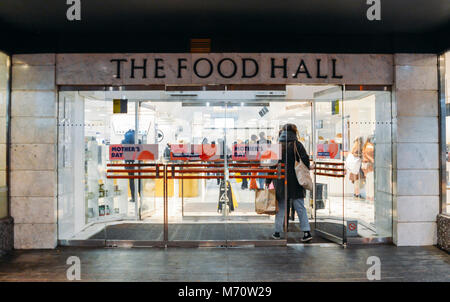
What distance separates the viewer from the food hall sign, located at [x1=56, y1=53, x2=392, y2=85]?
189 inches

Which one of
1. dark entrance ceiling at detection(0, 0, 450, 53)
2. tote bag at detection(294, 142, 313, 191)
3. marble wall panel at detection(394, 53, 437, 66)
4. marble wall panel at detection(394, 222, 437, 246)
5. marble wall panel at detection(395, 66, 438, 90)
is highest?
dark entrance ceiling at detection(0, 0, 450, 53)

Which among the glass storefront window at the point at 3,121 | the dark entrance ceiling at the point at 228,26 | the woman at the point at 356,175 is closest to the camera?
the dark entrance ceiling at the point at 228,26

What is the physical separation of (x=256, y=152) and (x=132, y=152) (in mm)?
1953

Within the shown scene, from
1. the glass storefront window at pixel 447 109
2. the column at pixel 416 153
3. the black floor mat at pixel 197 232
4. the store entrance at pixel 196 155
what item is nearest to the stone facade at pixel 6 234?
the store entrance at pixel 196 155

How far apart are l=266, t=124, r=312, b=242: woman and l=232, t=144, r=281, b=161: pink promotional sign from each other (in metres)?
0.12

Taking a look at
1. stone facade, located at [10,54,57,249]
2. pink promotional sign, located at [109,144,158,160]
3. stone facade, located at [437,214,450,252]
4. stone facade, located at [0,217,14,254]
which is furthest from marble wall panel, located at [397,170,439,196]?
stone facade, located at [0,217,14,254]

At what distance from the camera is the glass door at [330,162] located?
16.2 ft

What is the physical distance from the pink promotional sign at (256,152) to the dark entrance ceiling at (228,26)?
1.52 m

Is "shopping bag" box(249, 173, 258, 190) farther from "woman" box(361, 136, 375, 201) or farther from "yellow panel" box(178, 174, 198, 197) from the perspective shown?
"woman" box(361, 136, 375, 201)

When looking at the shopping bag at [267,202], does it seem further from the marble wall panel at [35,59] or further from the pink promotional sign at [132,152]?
the marble wall panel at [35,59]

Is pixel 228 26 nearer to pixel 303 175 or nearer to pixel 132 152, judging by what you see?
pixel 132 152

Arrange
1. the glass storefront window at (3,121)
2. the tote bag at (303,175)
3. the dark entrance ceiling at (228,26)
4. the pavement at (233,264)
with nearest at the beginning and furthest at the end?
the pavement at (233,264) < the dark entrance ceiling at (228,26) < the glass storefront window at (3,121) < the tote bag at (303,175)

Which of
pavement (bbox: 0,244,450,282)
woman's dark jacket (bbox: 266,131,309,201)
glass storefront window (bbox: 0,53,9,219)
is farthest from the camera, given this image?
woman's dark jacket (bbox: 266,131,309,201)

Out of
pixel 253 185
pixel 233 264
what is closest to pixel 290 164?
pixel 253 185
